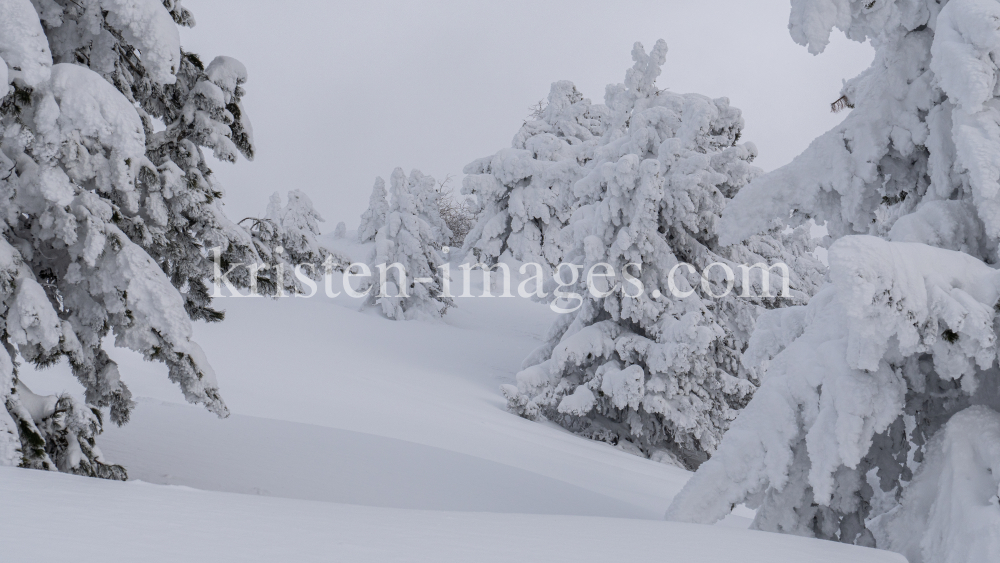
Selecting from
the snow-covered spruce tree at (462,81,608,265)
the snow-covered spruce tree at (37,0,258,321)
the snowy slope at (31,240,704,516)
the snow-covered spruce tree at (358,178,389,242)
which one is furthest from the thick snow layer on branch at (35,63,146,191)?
the snow-covered spruce tree at (358,178,389,242)

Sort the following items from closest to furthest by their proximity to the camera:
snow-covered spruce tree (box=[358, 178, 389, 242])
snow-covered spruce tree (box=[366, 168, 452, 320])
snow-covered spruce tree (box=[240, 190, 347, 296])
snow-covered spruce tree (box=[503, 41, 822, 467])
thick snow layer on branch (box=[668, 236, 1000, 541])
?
thick snow layer on branch (box=[668, 236, 1000, 541]) < snow-covered spruce tree (box=[240, 190, 347, 296]) < snow-covered spruce tree (box=[503, 41, 822, 467]) < snow-covered spruce tree (box=[366, 168, 452, 320]) < snow-covered spruce tree (box=[358, 178, 389, 242])

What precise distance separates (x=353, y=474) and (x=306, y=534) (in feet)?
14.9

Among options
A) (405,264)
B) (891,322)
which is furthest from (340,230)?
(891,322)

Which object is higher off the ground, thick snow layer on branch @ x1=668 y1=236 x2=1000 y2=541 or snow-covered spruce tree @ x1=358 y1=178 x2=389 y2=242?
snow-covered spruce tree @ x1=358 y1=178 x2=389 y2=242

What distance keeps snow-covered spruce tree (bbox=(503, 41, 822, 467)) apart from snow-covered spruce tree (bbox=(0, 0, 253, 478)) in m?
7.84

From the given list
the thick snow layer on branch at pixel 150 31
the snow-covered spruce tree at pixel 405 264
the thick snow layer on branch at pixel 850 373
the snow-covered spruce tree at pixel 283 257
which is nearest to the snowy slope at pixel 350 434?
the snow-covered spruce tree at pixel 283 257

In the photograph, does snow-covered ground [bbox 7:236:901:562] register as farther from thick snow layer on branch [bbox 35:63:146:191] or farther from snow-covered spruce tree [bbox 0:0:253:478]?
thick snow layer on branch [bbox 35:63:146:191]

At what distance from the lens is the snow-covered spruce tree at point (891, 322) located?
3744mm

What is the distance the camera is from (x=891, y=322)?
369 cm

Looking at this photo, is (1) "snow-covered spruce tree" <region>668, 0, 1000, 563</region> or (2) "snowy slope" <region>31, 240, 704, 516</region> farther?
(2) "snowy slope" <region>31, 240, 704, 516</region>

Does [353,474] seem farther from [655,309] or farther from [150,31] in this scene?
[655,309]

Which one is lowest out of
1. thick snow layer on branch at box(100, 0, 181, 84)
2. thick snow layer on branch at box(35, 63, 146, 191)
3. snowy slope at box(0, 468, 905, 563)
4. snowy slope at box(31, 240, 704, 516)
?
snowy slope at box(31, 240, 704, 516)

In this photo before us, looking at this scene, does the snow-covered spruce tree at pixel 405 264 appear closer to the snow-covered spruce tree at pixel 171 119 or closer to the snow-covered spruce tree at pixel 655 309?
the snow-covered spruce tree at pixel 655 309

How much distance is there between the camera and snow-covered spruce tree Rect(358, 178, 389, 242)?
25.6 metres
